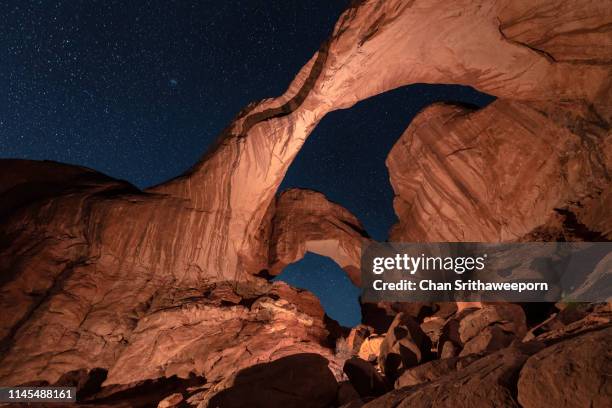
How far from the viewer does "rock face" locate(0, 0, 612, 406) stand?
8.51 m

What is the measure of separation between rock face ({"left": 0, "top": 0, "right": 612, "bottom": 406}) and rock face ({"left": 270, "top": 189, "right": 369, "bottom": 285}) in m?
3.01

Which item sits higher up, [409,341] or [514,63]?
[514,63]

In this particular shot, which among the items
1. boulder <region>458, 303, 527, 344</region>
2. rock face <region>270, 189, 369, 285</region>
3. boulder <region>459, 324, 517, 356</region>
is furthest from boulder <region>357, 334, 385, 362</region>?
rock face <region>270, 189, 369, 285</region>

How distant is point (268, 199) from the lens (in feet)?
37.8

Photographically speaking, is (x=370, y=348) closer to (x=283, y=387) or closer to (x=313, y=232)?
(x=283, y=387)

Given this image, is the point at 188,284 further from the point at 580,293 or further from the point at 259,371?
the point at 580,293

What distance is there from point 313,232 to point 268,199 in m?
4.25

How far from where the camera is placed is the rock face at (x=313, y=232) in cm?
1477

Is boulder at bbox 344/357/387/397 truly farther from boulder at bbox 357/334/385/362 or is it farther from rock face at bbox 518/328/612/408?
rock face at bbox 518/328/612/408

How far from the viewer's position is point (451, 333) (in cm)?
777

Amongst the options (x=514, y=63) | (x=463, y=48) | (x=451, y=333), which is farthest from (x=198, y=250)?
(x=514, y=63)

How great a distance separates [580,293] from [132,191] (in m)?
11.9

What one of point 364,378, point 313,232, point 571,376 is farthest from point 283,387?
point 313,232

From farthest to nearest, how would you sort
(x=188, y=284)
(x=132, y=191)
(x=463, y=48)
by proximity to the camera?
(x=132, y=191) → (x=188, y=284) → (x=463, y=48)
